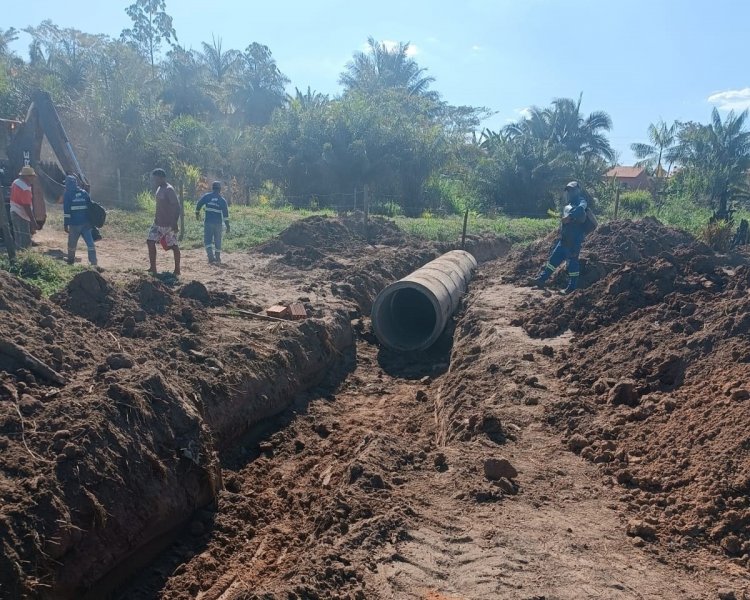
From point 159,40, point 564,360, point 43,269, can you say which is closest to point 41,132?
point 43,269

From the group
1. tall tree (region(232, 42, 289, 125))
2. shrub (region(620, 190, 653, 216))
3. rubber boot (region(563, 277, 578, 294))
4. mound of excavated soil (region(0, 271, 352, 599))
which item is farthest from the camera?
tall tree (region(232, 42, 289, 125))

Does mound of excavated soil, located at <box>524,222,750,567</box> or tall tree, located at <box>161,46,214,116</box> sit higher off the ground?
tall tree, located at <box>161,46,214,116</box>

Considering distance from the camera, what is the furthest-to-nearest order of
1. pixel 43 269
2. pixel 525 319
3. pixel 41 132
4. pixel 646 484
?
pixel 41 132
pixel 525 319
pixel 43 269
pixel 646 484

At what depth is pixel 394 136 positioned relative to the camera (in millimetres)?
28922

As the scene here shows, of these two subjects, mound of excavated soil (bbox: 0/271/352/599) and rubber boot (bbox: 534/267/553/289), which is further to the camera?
rubber boot (bbox: 534/267/553/289)

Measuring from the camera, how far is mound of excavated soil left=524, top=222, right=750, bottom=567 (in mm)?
4410

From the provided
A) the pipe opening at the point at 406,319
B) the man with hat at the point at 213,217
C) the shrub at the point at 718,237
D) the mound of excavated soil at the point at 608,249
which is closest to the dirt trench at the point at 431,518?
the pipe opening at the point at 406,319

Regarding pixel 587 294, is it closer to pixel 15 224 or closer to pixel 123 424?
pixel 123 424

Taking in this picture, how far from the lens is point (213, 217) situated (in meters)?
12.8

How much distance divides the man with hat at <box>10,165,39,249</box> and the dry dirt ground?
3101 mm

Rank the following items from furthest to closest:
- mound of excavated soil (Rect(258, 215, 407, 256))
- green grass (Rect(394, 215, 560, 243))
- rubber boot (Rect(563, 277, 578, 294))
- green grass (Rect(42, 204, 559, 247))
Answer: green grass (Rect(394, 215, 560, 243)), green grass (Rect(42, 204, 559, 247)), mound of excavated soil (Rect(258, 215, 407, 256)), rubber boot (Rect(563, 277, 578, 294))

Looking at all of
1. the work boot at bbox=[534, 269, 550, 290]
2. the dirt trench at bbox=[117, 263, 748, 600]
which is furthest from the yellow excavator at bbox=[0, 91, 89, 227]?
the work boot at bbox=[534, 269, 550, 290]

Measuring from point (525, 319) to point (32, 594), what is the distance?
288 inches

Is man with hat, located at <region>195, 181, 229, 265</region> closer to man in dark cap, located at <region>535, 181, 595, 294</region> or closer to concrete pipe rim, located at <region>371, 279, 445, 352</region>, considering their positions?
concrete pipe rim, located at <region>371, 279, 445, 352</region>
